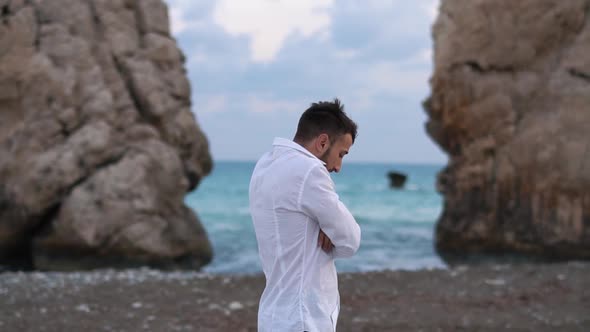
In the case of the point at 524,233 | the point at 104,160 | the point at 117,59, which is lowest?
the point at 524,233

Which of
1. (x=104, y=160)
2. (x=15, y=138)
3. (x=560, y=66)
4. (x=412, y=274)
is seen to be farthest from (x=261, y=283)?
(x=560, y=66)

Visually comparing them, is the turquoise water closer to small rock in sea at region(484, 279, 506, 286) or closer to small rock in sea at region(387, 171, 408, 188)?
small rock in sea at region(387, 171, 408, 188)

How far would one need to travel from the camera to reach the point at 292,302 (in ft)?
9.23

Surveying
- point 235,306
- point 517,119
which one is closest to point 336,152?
point 235,306

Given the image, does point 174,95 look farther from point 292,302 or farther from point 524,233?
point 292,302

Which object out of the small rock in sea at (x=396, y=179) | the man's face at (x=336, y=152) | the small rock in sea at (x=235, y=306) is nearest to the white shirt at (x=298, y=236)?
the man's face at (x=336, y=152)

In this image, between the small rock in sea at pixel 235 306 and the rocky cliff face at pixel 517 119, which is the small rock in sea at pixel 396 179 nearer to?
the rocky cliff face at pixel 517 119

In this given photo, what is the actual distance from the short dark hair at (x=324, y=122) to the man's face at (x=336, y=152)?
2 cm

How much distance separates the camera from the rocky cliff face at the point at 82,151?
14.0 metres

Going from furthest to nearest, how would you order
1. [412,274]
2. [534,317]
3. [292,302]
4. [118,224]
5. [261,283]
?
[118,224]
[412,274]
[261,283]
[534,317]
[292,302]

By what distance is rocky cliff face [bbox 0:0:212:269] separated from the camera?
45.9 ft

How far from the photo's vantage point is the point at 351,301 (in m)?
8.80

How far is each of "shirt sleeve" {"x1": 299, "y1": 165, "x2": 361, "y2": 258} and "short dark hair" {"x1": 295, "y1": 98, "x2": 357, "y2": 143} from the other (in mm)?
203

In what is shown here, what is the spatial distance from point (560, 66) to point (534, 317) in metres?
9.80
